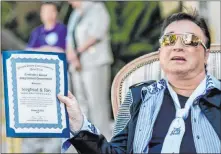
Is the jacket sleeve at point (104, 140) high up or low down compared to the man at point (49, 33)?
down

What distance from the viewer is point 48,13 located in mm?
7262

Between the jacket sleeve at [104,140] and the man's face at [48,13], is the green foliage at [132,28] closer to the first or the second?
the man's face at [48,13]

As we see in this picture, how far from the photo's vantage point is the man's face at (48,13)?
7227 mm

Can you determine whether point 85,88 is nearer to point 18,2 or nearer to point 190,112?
point 18,2

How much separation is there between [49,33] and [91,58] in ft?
2.33

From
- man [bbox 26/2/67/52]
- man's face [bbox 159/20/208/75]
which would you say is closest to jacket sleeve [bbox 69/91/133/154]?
man's face [bbox 159/20/208/75]

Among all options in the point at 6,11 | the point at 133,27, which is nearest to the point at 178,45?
the point at 133,27

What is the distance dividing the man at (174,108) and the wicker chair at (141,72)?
1.00 feet

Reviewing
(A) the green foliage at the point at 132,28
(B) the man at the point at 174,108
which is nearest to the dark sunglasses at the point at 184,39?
(B) the man at the point at 174,108

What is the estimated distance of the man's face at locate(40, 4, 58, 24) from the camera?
7227mm

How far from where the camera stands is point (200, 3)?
7.40m

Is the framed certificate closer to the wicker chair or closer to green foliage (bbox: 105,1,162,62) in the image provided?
the wicker chair

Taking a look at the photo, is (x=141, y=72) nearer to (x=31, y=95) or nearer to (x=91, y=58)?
(x=31, y=95)

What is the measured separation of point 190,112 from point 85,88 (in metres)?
4.56
